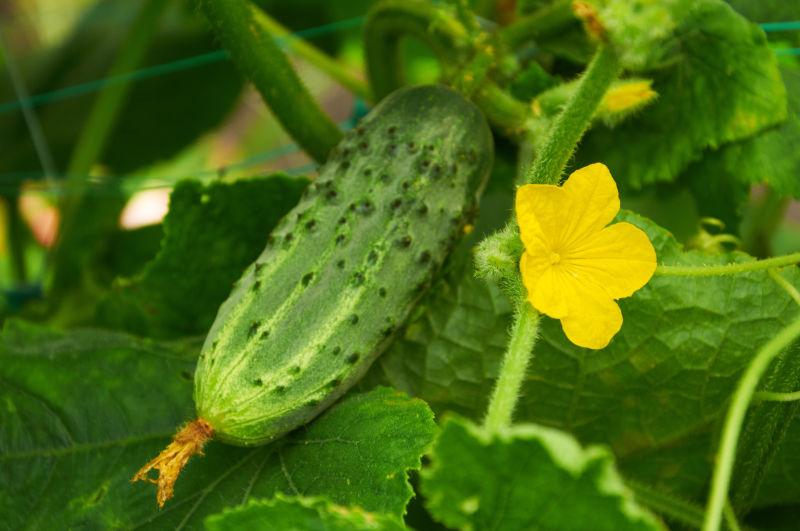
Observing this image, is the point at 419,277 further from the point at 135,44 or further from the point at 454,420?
the point at 135,44

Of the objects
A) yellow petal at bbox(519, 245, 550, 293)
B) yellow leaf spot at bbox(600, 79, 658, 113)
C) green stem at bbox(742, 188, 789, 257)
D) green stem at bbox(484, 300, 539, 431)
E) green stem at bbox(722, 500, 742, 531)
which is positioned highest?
yellow petal at bbox(519, 245, 550, 293)

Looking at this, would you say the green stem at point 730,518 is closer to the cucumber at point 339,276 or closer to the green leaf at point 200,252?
the cucumber at point 339,276

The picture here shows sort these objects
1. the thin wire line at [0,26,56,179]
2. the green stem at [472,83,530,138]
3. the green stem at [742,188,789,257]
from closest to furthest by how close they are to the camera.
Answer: the green stem at [472,83,530,138]
the green stem at [742,188,789,257]
the thin wire line at [0,26,56,179]

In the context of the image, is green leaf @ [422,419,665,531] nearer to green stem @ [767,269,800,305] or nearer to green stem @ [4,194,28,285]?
green stem @ [767,269,800,305]

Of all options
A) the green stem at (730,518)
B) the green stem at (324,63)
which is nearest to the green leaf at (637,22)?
the green stem at (730,518)

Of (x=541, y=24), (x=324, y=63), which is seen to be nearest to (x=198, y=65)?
(x=324, y=63)

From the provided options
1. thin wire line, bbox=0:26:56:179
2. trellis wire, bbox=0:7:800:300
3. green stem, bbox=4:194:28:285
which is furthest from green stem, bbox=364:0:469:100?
green stem, bbox=4:194:28:285
